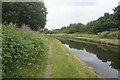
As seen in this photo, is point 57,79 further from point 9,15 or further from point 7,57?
point 9,15

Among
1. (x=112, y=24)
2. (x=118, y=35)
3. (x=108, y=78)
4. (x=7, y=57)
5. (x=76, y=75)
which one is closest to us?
(x=7, y=57)

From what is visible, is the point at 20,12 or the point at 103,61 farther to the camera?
the point at 20,12

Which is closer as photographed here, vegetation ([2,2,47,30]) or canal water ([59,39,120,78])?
canal water ([59,39,120,78])

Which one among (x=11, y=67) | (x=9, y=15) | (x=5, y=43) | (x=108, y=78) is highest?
(x=9, y=15)

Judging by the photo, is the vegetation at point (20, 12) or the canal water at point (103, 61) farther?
the vegetation at point (20, 12)

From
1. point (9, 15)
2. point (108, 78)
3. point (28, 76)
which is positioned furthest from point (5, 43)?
point (9, 15)

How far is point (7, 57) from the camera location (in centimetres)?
1093

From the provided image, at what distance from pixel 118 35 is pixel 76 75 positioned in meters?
42.1

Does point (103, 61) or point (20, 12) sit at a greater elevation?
point (20, 12)

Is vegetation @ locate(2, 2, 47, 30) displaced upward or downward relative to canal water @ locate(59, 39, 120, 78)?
upward

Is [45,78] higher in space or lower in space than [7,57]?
lower

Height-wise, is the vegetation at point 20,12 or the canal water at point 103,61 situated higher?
the vegetation at point 20,12

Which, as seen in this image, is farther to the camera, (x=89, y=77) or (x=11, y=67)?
(x=89, y=77)

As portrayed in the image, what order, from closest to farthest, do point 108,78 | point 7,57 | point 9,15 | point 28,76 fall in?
point 7,57 < point 28,76 < point 108,78 < point 9,15
